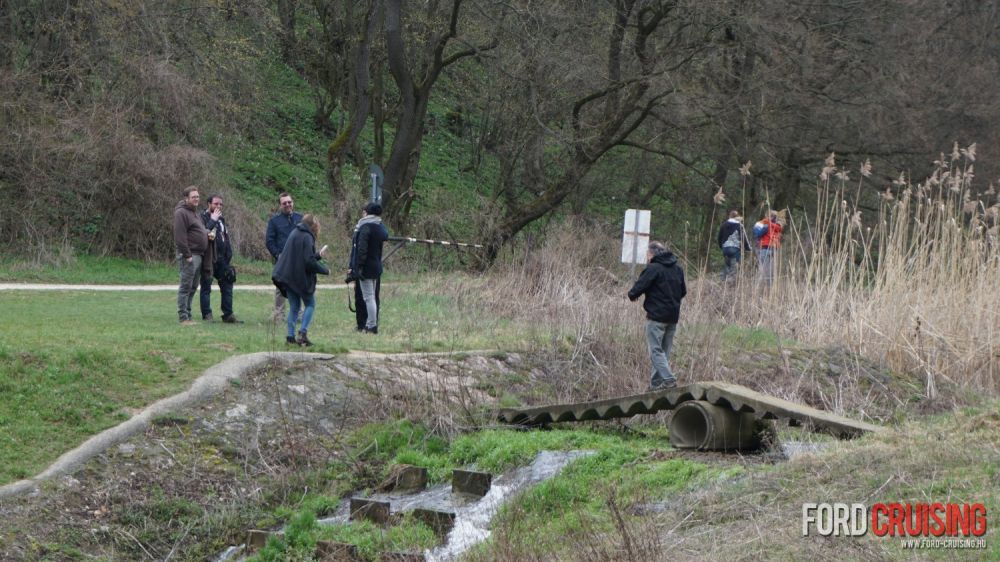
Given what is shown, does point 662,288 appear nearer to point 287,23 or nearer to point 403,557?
point 403,557

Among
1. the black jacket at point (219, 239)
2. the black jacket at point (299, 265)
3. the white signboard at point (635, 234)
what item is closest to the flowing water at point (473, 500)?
the black jacket at point (299, 265)

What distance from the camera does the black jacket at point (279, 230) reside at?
16438 mm

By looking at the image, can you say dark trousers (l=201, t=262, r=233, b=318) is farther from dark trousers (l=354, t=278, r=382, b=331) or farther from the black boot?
the black boot

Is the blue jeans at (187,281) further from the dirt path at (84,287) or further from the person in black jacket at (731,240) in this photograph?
the person in black jacket at (731,240)

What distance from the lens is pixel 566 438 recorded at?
12227 millimetres

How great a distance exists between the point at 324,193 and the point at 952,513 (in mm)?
26949

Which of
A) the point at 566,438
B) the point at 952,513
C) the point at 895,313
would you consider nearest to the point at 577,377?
the point at 566,438

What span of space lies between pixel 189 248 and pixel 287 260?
2033mm

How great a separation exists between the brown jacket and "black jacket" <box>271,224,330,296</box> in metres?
1.83

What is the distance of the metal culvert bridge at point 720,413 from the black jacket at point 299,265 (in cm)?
412

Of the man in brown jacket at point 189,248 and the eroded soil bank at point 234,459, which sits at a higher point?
the man in brown jacket at point 189,248

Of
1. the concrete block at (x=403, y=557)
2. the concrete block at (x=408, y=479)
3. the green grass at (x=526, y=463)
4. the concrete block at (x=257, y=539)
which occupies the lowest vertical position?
the concrete block at (x=257, y=539)

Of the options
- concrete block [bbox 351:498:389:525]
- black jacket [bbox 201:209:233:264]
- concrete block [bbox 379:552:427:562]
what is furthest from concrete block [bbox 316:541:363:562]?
black jacket [bbox 201:209:233:264]

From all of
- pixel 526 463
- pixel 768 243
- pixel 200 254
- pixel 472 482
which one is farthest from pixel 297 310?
pixel 768 243
